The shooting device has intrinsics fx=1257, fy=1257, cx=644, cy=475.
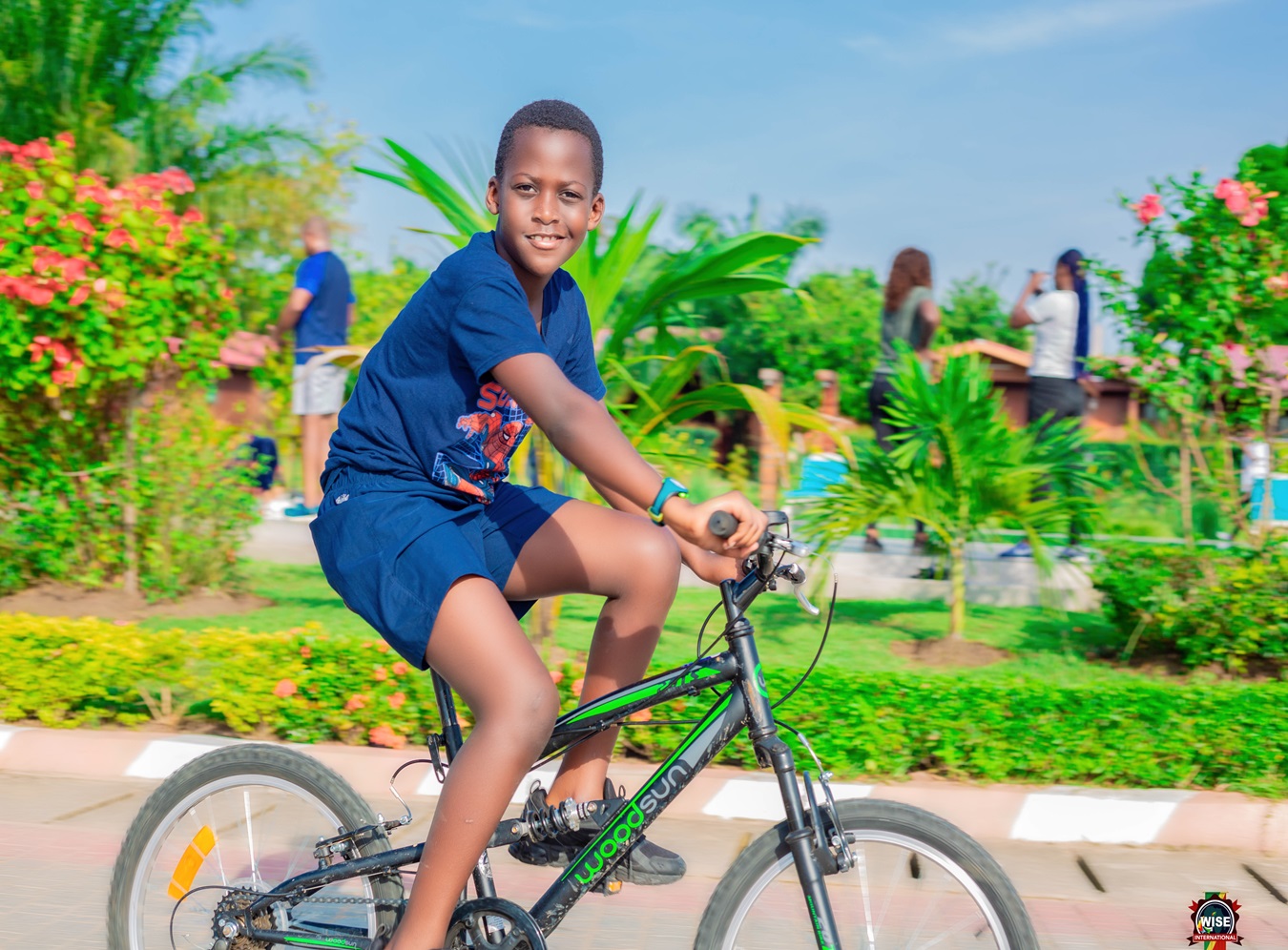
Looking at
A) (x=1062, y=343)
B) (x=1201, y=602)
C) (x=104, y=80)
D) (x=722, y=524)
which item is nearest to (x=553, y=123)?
(x=722, y=524)

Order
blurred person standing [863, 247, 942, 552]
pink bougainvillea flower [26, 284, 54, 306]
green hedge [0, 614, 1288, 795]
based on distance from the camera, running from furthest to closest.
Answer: blurred person standing [863, 247, 942, 552] < pink bougainvillea flower [26, 284, 54, 306] < green hedge [0, 614, 1288, 795]

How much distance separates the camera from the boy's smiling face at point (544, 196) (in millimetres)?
2498

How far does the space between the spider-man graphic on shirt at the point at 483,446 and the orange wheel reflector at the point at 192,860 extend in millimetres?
1018

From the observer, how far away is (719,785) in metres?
4.24

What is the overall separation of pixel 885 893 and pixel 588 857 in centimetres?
57

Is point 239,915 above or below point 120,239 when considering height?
below

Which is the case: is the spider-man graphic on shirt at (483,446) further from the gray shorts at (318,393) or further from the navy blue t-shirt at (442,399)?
the gray shorts at (318,393)

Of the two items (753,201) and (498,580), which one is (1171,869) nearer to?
(498,580)

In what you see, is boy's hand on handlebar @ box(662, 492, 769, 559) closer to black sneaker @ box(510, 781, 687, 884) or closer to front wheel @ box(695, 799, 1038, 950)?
front wheel @ box(695, 799, 1038, 950)

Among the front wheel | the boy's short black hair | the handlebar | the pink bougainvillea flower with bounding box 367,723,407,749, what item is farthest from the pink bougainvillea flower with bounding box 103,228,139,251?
the front wheel

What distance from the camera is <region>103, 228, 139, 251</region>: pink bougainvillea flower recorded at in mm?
6227

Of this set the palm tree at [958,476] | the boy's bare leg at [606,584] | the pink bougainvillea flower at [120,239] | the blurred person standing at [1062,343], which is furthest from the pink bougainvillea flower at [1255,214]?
the pink bougainvillea flower at [120,239]

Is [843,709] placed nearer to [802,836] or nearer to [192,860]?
[802,836]

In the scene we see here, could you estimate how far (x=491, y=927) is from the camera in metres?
→ 2.49
